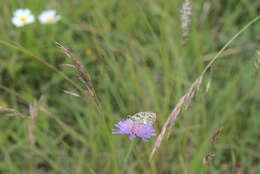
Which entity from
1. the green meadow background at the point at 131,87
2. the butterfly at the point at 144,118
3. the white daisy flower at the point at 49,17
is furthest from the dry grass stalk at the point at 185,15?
the white daisy flower at the point at 49,17

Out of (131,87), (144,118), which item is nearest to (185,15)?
(144,118)

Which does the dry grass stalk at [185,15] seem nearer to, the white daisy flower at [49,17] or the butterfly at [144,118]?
the butterfly at [144,118]

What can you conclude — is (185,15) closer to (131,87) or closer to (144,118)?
(144,118)

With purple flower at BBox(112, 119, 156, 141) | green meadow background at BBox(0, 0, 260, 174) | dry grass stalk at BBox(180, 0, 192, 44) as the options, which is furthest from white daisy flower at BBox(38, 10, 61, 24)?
purple flower at BBox(112, 119, 156, 141)

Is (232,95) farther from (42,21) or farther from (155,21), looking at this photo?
(42,21)

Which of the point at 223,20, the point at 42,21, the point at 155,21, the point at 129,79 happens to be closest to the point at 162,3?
the point at 155,21

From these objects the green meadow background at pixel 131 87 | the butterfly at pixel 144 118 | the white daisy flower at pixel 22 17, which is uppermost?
the white daisy flower at pixel 22 17

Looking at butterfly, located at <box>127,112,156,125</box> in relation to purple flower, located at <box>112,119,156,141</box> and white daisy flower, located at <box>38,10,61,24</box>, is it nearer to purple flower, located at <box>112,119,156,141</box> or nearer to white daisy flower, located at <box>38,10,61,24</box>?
purple flower, located at <box>112,119,156,141</box>
